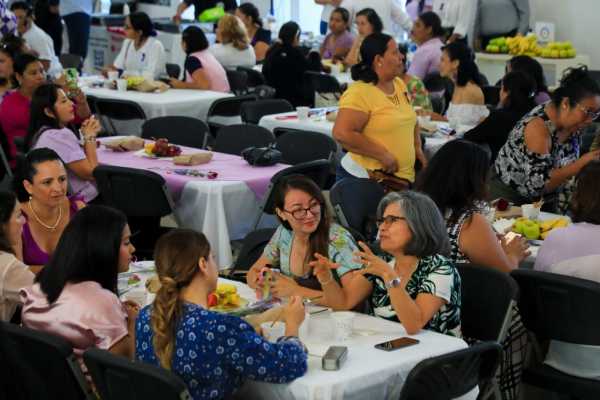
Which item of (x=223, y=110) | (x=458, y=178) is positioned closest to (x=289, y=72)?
(x=223, y=110)

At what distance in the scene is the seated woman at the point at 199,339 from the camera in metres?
3.10

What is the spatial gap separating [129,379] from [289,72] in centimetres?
697

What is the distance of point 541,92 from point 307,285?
364cm

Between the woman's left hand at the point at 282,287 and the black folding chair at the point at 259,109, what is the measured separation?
166 inches

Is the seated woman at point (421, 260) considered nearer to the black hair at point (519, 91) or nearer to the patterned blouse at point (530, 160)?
the patterned blouse at point (530, 160)

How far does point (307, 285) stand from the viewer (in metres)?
4.14

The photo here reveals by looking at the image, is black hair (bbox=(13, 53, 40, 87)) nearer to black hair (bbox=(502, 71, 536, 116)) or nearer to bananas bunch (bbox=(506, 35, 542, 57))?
black hair (bbox=(502, 71, 536, 116))

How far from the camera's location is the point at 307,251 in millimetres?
4180

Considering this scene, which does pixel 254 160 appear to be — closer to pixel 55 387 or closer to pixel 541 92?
pixel 541 92

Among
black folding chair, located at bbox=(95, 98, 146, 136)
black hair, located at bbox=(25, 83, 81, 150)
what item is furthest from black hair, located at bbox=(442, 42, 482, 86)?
black hair, located at bbox=(25, 83, 81, 150)

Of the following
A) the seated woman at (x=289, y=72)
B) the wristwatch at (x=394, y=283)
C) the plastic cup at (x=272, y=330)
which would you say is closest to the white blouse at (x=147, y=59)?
the seated woman at (x=289, y=72)

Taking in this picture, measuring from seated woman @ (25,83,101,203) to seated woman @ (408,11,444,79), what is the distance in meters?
4.48

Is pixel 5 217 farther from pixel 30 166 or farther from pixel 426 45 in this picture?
pixel 426 45

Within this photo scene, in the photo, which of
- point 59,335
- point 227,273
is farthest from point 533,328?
point 59,335
